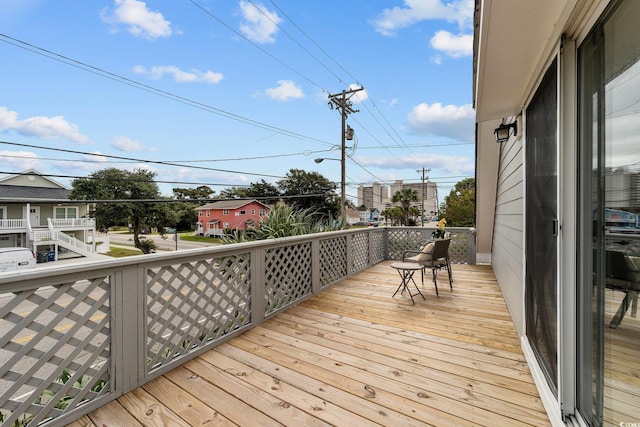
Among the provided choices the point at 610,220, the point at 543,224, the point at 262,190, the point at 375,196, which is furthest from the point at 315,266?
the point at 375,196

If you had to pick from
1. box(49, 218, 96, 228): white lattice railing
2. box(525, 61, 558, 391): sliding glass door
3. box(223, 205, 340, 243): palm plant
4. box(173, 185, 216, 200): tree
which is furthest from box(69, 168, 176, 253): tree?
box(525, 61, 558, 391): sliding glass door

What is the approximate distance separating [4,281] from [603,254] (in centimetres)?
274

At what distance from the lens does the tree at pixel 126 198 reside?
39.0 ft

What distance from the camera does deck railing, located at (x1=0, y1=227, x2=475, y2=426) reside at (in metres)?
1.55

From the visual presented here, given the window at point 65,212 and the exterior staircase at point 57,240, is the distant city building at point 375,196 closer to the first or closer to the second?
the window at point 65,212

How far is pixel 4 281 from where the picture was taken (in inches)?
56.1

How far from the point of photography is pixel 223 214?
24812mm

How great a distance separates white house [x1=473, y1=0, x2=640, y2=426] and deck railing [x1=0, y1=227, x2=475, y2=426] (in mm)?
2472

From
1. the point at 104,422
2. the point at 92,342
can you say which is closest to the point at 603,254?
the point at 104,422

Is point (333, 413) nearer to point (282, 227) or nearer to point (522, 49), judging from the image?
point (522, 49)

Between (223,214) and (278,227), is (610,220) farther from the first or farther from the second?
(223,214)

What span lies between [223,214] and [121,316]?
24.0 meters

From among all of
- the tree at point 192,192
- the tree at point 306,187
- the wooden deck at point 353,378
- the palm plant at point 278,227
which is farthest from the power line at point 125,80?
the tree at point 192,192

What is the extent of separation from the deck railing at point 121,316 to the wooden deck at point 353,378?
14cm
